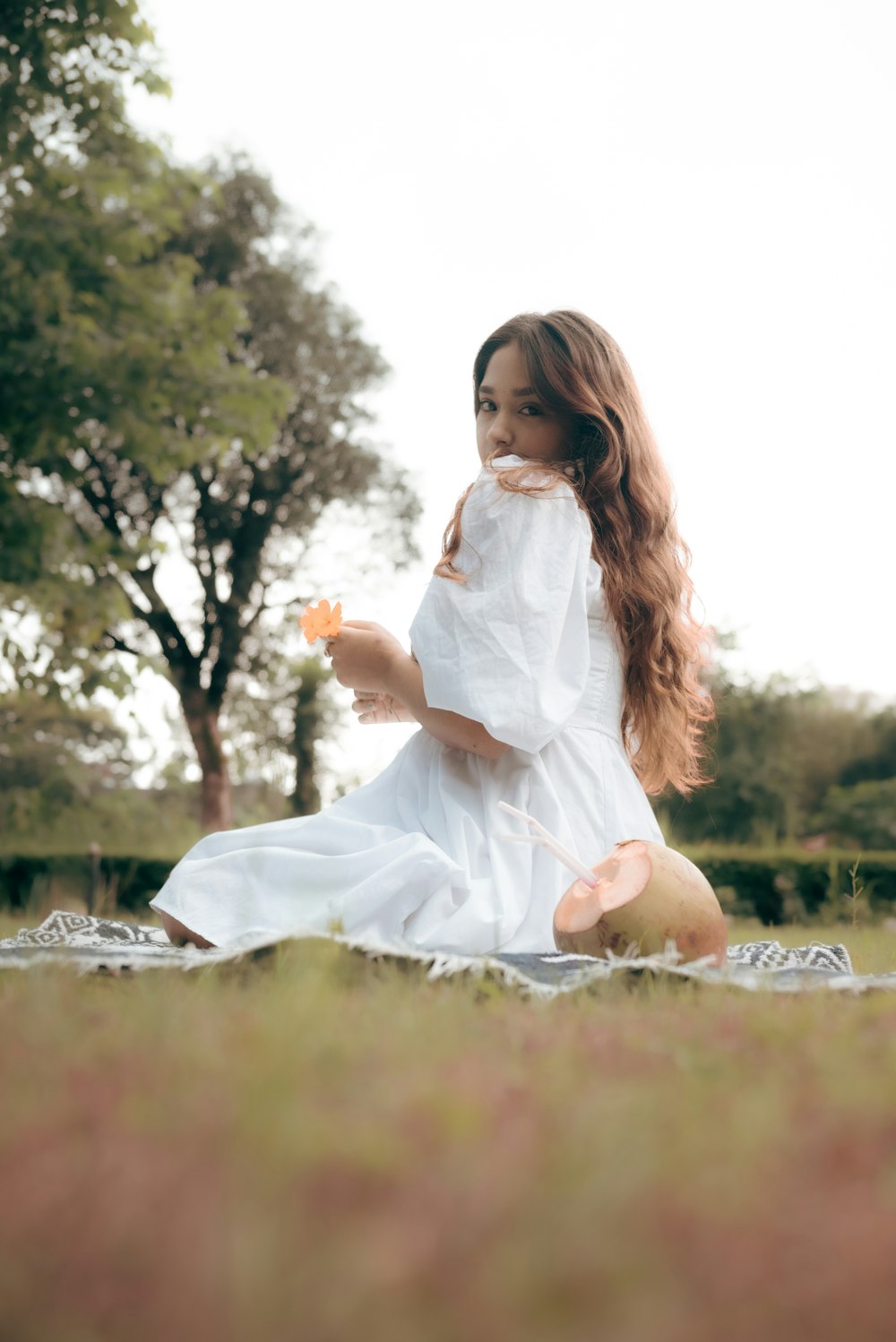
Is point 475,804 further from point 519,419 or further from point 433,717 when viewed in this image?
point 519,419

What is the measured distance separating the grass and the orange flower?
151 centimetres

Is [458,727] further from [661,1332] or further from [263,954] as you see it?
[661,1332]

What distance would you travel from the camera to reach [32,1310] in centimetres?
63

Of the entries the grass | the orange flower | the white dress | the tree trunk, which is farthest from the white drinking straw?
the tree trunk

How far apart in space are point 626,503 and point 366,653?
896 millimetres

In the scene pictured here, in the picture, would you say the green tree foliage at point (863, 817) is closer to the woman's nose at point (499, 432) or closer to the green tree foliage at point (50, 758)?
the green tree foliage at point (50, 758)

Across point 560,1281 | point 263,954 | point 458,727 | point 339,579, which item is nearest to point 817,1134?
point 560,1281

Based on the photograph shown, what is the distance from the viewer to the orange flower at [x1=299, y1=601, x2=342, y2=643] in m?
2.78

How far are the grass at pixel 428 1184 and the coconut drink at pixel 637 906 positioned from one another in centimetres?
98

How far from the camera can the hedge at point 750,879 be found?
764 cm

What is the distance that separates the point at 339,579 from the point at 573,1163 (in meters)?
17.4

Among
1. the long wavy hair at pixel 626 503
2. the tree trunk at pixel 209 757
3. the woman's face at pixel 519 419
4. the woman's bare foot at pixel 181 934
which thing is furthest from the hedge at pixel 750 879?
the tree trunk at pixel 209 757

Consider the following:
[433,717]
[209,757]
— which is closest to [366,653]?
[433,717]

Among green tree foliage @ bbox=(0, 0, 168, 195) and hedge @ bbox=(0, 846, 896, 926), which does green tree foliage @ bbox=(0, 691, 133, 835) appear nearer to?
hedge @ bbox=(0, 846, 896, 926)
